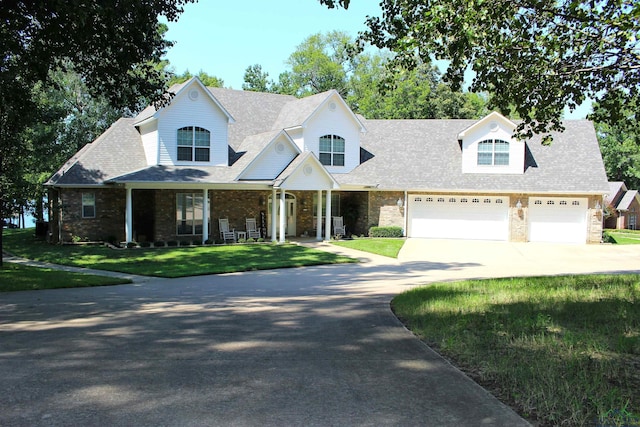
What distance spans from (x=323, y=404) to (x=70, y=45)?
1140 cm

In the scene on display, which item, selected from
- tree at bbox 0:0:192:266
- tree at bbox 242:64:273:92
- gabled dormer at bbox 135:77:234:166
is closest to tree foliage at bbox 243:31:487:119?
tree at bbox 242:64:273:92

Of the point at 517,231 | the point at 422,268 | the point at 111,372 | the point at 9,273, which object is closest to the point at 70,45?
the point at 9,273

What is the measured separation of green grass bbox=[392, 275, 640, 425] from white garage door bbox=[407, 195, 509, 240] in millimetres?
17661

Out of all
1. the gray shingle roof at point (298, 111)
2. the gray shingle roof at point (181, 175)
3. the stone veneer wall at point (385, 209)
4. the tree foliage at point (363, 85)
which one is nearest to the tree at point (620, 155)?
the tree foliage at point (363, 85)

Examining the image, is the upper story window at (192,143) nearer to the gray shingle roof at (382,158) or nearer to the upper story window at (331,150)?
the gray shingle roof at (382,158)

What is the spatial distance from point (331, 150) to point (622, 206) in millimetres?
34461

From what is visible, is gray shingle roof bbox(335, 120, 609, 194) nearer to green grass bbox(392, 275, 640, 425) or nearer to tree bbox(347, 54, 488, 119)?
tree bbox(347, 54, 488, 119)

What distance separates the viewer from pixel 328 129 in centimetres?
2969

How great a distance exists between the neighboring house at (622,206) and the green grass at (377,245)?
3003 centimetres

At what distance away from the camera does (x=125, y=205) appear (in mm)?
25859

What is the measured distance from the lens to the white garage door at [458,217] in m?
29.4

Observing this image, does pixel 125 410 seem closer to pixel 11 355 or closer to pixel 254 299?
pixel 11 355

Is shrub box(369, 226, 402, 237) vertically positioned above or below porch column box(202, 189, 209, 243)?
below

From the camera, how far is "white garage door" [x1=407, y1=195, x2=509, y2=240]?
29359mm
